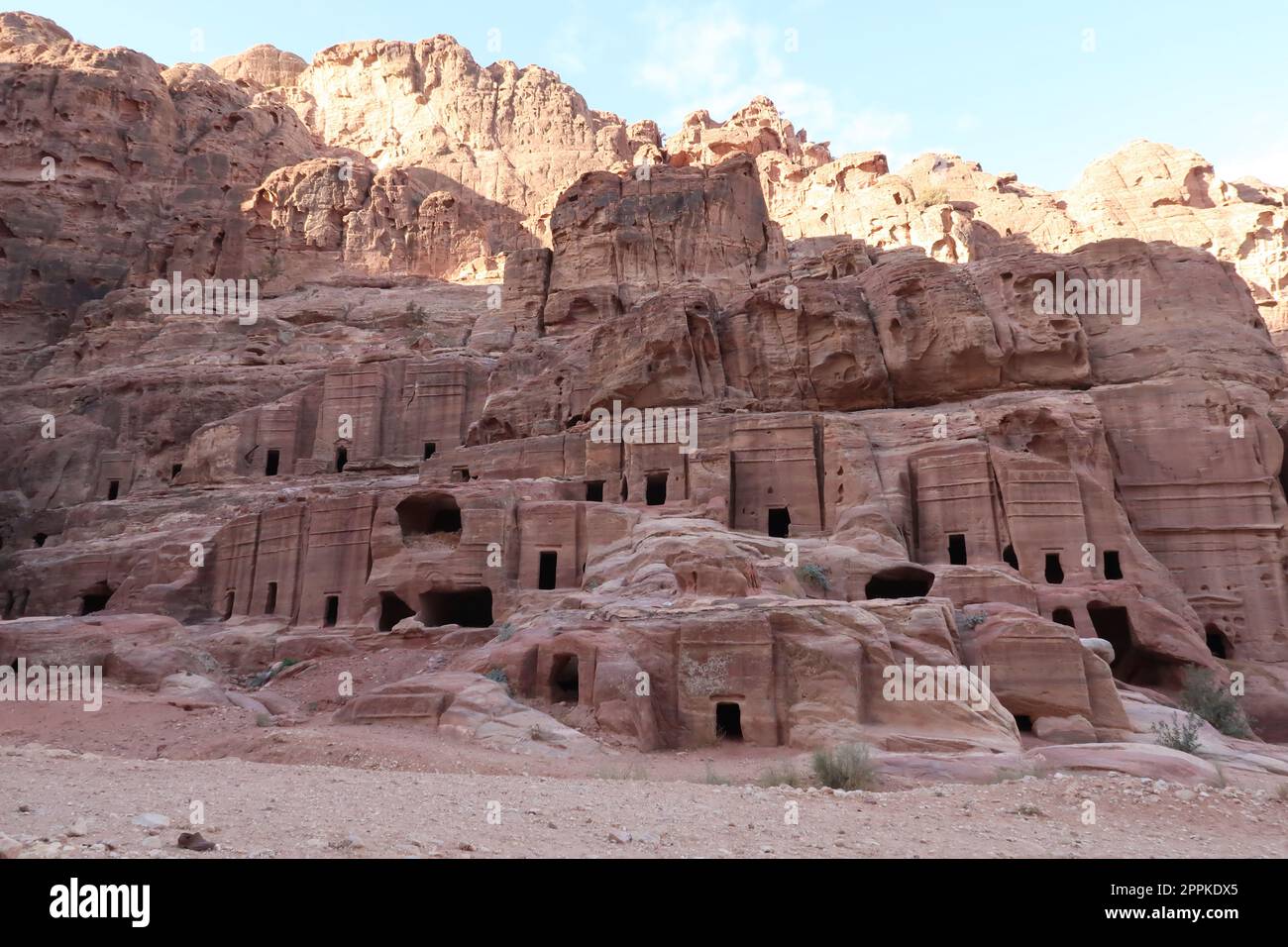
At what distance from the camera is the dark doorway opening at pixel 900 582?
2714 cm

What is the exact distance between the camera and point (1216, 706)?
23078 millimetres

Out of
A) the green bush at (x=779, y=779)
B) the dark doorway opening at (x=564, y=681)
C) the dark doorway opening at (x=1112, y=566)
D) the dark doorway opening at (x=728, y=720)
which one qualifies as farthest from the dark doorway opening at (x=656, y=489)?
the green bush at (x=779, y=779)

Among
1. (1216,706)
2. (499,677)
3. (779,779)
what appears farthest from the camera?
(1216,706)

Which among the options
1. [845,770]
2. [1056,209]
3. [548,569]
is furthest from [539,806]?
[1056,209]

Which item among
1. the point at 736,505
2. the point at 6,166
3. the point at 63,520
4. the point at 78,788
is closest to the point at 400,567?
the point at 736,505

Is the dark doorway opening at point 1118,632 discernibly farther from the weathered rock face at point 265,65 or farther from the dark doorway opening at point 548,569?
the weathered rock face at point 265,65

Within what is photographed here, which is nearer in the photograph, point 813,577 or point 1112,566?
point 813,577

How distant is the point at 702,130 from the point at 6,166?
6177cm

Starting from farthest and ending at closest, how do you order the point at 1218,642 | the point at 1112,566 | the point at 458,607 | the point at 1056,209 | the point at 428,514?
the point at 1056,209 < the point at 428,514 < the point at 458,607 < the point at 1218,642 < the point at 1112,566

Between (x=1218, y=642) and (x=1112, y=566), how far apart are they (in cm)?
483

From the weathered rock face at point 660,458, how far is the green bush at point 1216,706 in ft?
6.59

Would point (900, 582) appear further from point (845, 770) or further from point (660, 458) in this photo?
point (845, 770)

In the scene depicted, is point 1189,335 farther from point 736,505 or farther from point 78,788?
point 78,788

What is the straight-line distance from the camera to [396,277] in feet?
236
